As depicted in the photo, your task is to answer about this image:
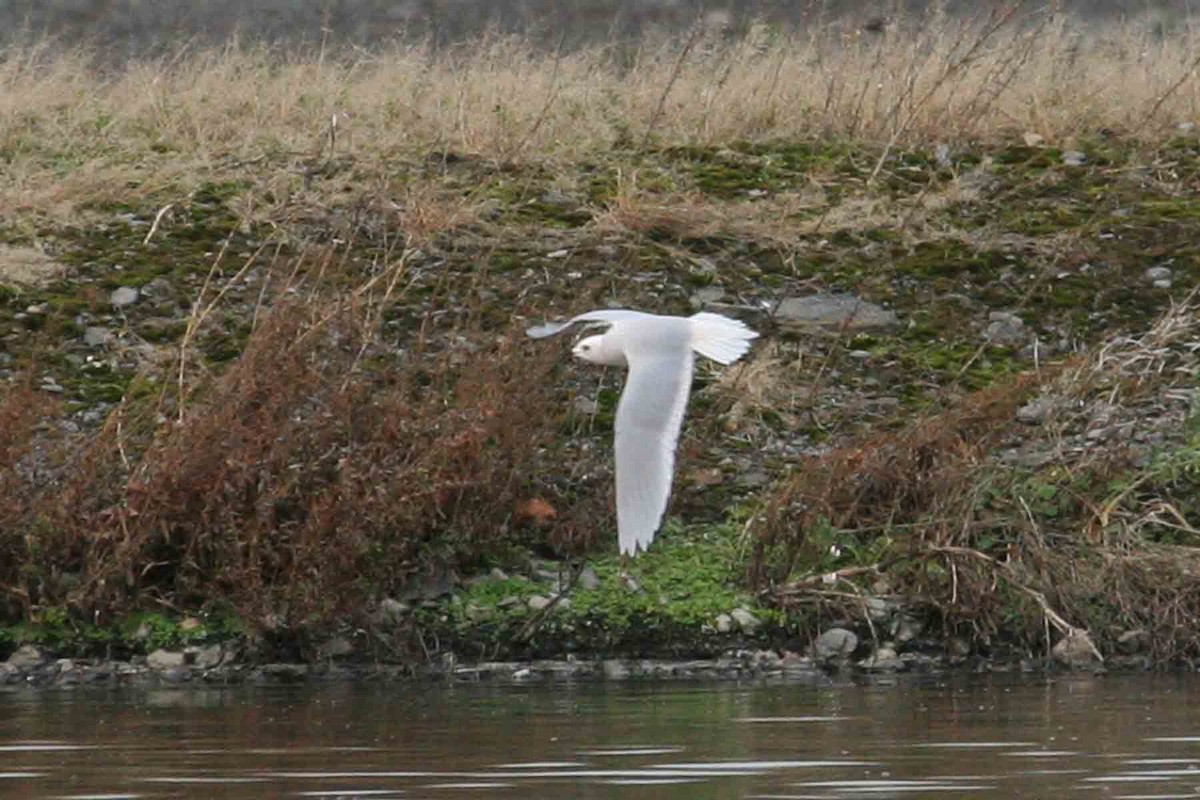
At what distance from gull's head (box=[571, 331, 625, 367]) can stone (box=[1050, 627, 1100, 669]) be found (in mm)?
1826

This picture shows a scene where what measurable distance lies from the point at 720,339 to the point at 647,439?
3.02 ft

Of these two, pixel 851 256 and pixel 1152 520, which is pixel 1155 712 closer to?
pixel 1152 520

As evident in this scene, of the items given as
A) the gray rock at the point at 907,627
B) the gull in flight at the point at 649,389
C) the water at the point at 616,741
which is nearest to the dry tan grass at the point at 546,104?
the gull in flight at the point at 649,389

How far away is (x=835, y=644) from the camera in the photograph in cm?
1008

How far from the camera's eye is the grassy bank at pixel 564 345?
10203 millimetres

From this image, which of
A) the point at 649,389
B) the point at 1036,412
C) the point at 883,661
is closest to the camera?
the point at 649,389

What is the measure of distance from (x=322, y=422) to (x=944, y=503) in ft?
7.49

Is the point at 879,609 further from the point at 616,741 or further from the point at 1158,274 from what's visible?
the point at 1158,274

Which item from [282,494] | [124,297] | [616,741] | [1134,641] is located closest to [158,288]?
[124,297]

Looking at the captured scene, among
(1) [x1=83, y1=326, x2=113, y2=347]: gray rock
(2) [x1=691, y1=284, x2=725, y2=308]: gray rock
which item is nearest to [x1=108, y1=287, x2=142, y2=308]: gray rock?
(1) [x1=83, y1=326, x2=113, y2=347]: gray rock

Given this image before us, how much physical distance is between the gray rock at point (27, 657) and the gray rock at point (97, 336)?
232cm

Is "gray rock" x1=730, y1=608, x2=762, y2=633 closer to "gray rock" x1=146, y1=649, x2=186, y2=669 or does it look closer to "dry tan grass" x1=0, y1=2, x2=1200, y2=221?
"gray rock" x1=146, y1=649, x2=186, y2=669

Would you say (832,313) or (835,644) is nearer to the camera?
(835,644)

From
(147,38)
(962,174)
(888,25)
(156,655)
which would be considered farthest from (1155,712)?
(147,38)
